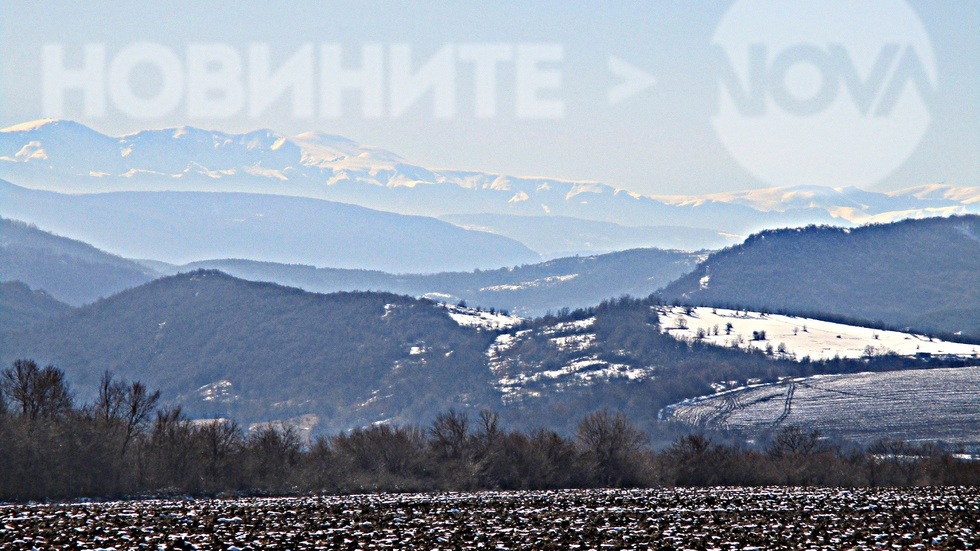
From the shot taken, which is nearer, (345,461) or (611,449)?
(345,461)

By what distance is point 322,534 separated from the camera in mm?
53094

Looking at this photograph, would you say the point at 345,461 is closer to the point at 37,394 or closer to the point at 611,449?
the point at 611,449

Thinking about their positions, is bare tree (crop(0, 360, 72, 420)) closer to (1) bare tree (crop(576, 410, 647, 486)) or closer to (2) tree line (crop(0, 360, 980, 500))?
(2) tree line (crop(0, 360, 980, 500))

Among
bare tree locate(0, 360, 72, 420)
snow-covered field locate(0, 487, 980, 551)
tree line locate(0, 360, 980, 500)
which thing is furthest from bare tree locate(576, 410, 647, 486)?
bare tree locate(0, 360, 72, 420)

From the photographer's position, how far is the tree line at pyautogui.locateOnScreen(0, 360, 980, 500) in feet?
339

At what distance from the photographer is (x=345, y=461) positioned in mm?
127500

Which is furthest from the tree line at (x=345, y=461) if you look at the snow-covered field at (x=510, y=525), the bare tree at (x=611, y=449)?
the snow-covered field at (x=510, y=525)

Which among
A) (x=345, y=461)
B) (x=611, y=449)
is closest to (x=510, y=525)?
(x=345, y=461)

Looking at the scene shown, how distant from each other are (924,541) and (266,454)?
277ft

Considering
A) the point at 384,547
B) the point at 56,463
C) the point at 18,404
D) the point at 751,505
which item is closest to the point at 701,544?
the point at 384,547

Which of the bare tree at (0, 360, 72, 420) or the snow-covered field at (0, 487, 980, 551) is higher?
the bare tree at (0, 360, 72, 420)

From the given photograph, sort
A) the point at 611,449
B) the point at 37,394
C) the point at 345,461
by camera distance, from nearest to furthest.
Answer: the point at 37,394, the point at 345,461, the point at 611,449

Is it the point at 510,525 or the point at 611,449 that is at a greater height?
the point at 611,449

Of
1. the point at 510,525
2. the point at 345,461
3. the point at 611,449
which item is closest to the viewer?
the point at 510,525
